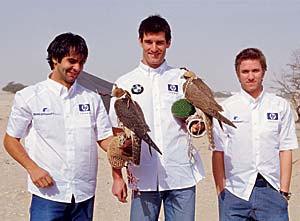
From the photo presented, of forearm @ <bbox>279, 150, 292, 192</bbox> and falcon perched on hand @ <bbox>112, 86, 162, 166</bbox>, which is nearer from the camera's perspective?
falcon perched on hand @ <bbox>112, 86, 162, 166</bbox>

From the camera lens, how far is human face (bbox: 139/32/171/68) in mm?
4539

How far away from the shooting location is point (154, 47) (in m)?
4.54

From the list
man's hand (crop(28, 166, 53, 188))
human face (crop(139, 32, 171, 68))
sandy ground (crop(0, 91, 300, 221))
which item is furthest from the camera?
sandy ground (crop(0, 91, 300, 221))

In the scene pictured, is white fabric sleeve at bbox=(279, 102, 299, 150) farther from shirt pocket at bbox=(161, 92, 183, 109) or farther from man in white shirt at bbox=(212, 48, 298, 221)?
shirt pocket at bbox=(161, 92, 183, 109)

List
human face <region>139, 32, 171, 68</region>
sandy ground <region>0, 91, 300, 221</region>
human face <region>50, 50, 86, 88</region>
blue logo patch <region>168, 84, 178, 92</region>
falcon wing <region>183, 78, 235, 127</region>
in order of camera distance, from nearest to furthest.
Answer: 1. human face <region>50, 50, 86, 88</region>
2. falcon wing <region>183, 78, 235, 127</region>
3. human face <region>139, 32, 171, 68</region>
4. blue logo patch <region>168, 84, 178, 92</region>
5. sandy ground <region>0, 91, 300, 221</region>

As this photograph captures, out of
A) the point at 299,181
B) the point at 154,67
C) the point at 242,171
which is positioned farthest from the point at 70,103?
the point at 299,181

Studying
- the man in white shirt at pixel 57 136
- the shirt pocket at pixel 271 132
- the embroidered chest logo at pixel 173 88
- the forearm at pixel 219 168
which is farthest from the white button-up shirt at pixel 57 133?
the shirt pocket at pixel 271 132

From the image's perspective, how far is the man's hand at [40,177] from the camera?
4.18 metres

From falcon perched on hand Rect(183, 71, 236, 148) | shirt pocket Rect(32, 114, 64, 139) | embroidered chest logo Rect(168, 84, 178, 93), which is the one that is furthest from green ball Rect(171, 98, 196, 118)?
shirt pocket Rect(32, 114, 64, 139)

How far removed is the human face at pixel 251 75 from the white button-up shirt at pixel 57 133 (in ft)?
4.09

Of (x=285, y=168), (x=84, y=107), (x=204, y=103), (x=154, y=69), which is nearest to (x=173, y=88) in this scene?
(x=154, y=69)

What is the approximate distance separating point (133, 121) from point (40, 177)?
0.78 m

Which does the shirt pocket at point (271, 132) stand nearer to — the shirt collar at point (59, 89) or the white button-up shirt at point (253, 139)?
the white button-up shirt at point (253, 139)

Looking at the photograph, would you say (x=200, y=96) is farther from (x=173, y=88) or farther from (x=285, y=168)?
(x=285, y=168)
